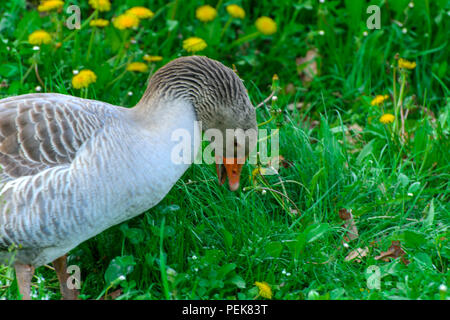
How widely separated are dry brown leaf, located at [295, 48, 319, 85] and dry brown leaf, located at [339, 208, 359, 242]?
6.83 feet

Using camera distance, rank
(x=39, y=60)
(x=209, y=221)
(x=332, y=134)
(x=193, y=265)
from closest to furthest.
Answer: (x=193, y=265) < (x=209, y=221) < (x=332, y=134) < (x=39, y=60)

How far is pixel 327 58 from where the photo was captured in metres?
5.99

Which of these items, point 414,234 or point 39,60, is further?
point 39,60

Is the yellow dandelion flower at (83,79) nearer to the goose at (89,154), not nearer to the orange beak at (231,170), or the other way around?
the goose at (89,154)

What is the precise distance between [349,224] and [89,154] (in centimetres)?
177

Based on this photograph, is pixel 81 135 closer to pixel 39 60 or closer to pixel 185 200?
pixel 185 200

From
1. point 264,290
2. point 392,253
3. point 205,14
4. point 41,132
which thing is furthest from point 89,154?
point 205,14

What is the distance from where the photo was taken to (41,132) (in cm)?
334

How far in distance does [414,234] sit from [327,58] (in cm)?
268

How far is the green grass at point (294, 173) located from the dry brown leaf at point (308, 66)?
65mm

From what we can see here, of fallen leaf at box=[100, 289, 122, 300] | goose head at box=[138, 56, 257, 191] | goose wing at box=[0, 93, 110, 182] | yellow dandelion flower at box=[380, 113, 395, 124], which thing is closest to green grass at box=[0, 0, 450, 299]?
fallen leaf at box=[100, 289, 122, 300]

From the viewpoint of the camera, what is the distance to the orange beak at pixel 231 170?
12.6 feet

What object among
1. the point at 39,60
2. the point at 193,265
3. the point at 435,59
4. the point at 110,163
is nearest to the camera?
the point at 110,163
